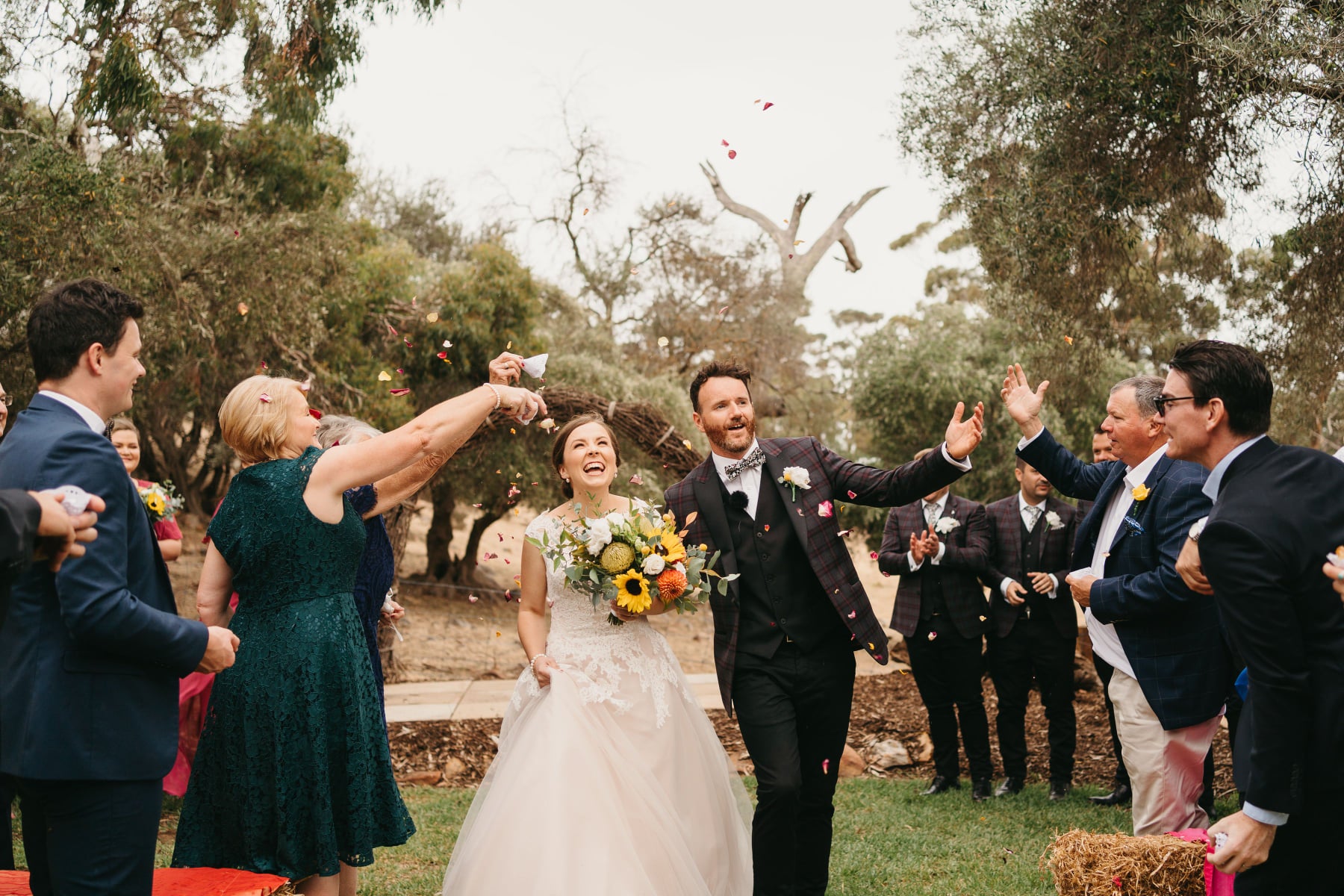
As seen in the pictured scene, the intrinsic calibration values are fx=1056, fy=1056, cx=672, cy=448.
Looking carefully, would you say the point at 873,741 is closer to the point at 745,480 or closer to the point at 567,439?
the point at 745,480

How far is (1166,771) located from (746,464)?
2330 mm

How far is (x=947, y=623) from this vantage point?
775 cm

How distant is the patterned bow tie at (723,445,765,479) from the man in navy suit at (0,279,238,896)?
2654 millimetres

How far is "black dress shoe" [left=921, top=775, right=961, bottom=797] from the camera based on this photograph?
7.68 metres

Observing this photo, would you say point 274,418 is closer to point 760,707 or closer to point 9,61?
point 760,707

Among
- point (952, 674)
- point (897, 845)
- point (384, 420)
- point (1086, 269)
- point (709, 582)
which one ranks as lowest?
point (897, 845)

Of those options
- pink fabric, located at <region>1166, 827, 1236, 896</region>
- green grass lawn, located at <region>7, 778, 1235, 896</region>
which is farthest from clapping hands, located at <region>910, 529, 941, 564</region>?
pink fabric, located at <region>1166, 827, 1236, 896</region>

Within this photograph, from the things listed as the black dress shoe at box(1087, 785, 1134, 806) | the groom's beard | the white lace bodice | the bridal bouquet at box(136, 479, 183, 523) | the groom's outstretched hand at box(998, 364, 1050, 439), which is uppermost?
the groom's outstretched hand at box(998, 364, 1050, 439)

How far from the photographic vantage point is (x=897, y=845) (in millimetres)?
6312

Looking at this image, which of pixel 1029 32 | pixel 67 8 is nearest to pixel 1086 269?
pixel 1029 32

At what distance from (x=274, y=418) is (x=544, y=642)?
187cm

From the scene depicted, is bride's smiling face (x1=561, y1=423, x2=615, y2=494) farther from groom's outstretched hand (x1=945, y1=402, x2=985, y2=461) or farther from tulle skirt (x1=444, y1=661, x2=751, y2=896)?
groom's outstretched hand (x1=945, y1=402, x2=985, y2=461)

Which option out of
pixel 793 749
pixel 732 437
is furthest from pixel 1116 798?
pixel 732 437

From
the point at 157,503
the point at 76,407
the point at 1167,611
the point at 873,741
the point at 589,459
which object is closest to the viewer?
the point at 76,407
